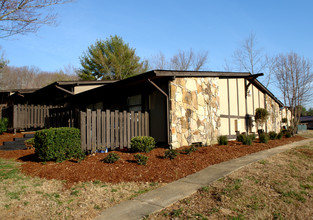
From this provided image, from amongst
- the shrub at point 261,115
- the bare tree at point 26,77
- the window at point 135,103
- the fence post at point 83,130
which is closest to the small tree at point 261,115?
the shrub at point 261,115

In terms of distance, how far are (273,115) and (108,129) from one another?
1362 centimetres

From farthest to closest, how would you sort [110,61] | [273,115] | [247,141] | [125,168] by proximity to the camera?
[110,61], [273,115], [247,141], [125,168]

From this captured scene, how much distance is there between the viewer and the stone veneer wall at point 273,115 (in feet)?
55.6

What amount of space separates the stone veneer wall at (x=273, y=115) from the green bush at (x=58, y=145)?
1342cm

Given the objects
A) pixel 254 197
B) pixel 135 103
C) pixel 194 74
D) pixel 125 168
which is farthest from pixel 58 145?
pixel 194 74

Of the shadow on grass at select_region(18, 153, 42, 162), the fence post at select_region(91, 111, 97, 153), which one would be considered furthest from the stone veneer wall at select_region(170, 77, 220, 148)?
the shadow on grass at select_region(18, 153, 42, 162)

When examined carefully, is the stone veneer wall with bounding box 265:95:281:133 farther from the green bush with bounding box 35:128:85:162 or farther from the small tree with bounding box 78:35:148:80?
the small tree with bounding box 78:35:148:80

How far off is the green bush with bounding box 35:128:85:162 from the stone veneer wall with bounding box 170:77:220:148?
3.47 meters

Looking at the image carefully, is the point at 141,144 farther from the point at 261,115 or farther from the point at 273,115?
the point at 273,115

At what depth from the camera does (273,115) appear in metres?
17.7

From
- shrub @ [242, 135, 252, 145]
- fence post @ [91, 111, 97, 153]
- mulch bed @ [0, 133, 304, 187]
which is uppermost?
fence post @ [91, 111, 97, 153]

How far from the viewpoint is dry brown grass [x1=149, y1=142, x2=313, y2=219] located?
3.99 m

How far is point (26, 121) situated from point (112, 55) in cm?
1605

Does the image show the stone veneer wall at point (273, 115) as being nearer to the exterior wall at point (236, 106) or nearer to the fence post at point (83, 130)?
the exterior wall at point (236, 106)
